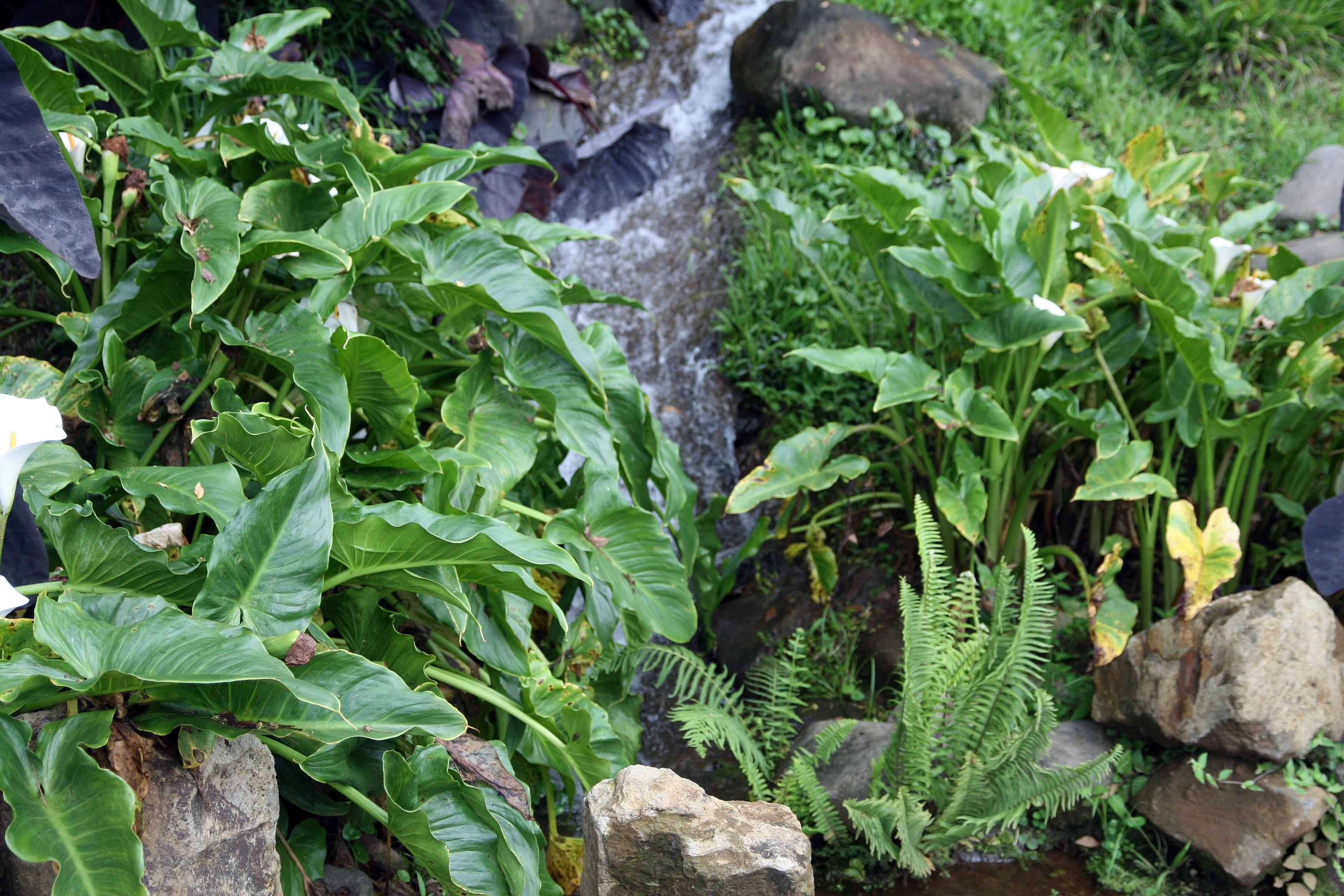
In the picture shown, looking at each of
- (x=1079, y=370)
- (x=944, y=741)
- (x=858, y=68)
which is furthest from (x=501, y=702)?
(x=858, y=68)

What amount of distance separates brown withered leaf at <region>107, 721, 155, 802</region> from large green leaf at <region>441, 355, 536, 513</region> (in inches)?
29.8

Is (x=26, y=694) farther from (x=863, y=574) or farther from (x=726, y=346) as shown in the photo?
(x=726, y=346)

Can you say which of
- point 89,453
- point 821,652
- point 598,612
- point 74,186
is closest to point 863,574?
point 821,652

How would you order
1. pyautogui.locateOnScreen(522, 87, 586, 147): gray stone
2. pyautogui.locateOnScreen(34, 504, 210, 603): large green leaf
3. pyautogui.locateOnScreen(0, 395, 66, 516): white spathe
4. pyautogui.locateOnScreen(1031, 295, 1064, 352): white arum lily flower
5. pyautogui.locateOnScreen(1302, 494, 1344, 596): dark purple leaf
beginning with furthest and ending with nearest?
pyautogui.locateOnScreen(522, 87, 586, 147): gray stone
pyautogui.locateOnScreen(1031, 295, 1064, 352): white arum lily flower
pyautogui.locateOnScreen(1302, 494, 1344, 596): dark purple leaf
pyautogui.locateOnScreen(34, 504, 210, 603): large green leaf
pyautogui.locateOnScreen(0, 395, 66, 516): white spathe

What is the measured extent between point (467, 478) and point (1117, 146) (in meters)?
3.77

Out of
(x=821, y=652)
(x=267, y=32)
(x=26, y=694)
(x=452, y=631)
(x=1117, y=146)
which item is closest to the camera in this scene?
(x=26, y=694)

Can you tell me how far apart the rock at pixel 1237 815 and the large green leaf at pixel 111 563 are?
216 centimetres

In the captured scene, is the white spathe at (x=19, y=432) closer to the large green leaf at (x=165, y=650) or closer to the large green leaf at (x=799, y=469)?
the large green leaf at (x=165, y=650)

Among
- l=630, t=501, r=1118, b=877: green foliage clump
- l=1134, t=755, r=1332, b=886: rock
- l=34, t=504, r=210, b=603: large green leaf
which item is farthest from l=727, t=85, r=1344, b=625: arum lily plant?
l=34, t=504, r=210, b=603: large green leaf

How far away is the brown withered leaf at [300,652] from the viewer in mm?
1460

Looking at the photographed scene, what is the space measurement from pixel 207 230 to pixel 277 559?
2.99 feet

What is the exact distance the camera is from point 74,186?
5.54 ft

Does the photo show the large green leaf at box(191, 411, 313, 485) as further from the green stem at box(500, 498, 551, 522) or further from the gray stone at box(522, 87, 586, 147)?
the gray stone at box(522, 87, 586, 147)

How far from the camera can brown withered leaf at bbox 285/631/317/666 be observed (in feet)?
4.79
